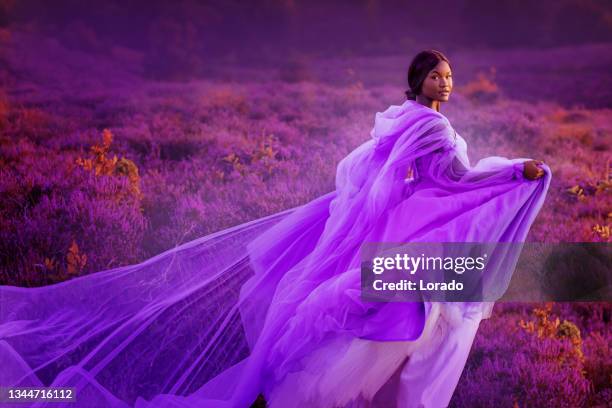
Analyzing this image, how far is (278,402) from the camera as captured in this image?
230 cm

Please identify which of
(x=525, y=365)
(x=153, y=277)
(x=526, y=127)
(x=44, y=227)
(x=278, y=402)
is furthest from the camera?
(x=526, y=127)

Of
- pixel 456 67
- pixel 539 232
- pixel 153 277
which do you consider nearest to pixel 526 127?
pixel 456 67

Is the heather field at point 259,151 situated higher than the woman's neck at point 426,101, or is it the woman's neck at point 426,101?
the woman's neck at point 426,101

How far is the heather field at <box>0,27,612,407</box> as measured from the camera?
9.61 feet

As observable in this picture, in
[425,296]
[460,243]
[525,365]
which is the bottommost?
[525,365]

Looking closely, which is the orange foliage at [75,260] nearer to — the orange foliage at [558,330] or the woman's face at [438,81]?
the woman's face at [438,81]

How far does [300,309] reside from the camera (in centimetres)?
227

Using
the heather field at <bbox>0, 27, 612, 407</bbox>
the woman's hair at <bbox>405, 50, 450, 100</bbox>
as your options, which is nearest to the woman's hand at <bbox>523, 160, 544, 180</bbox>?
the woman's hair at <bbox>405, 50, 450, 100</bbox>

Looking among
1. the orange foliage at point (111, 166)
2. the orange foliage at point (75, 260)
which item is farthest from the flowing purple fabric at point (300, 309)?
the orange foliage at point (111, 166)

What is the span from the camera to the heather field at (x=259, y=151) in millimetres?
2930

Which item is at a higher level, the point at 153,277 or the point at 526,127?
the point at 526,127

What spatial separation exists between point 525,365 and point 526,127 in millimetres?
2519

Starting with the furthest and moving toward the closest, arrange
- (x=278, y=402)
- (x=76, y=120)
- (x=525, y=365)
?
(x=76, y=120), (x=525, y=365), (x=278, y=402)

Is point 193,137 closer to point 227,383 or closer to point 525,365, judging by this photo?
point 227,383
